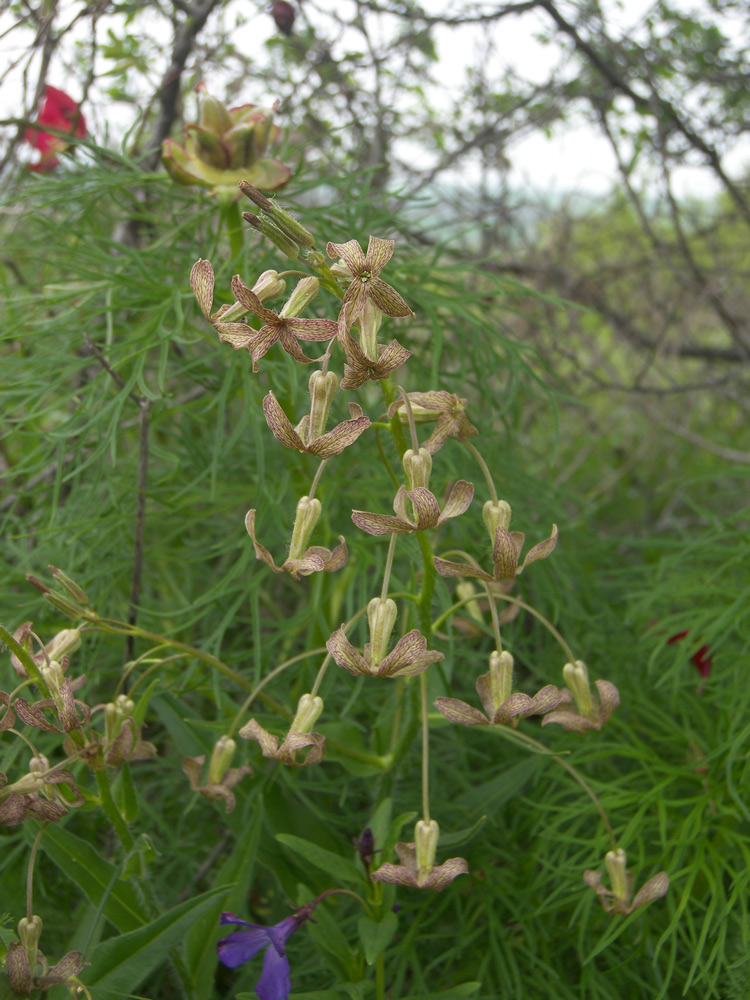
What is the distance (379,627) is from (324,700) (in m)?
0.48

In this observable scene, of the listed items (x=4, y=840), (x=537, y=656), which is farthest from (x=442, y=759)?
(x=4, y=840)

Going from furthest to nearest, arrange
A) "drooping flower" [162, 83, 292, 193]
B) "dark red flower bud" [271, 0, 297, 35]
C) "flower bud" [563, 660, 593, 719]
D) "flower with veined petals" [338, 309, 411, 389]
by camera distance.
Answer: "dark red flower bud" [271, 0, 297, 35] < "drooping flower" [162, 83, 292, 193] < "flower bud" [563, 660, 593, 719] < "flower with veined petals" [338, 309, 411, 389]

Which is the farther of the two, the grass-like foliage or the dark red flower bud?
the dark red flower bud

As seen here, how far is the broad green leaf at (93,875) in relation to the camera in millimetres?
803

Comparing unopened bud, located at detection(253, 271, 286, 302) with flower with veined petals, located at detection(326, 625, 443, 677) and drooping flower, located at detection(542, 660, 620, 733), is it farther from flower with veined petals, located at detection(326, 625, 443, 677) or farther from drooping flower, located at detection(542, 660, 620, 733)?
drooping flower, located at detection(542, 660, 620, 733)

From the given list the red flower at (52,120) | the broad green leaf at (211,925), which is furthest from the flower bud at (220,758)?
the red flower at (52,120)

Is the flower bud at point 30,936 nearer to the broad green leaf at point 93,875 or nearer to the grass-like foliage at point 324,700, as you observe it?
the grass-like foliage at point 324,700

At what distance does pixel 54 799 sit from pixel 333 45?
166cm

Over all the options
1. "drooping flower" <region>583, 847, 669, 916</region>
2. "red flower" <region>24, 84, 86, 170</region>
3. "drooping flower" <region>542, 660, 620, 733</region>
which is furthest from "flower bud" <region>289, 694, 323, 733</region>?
"red flower" <region>24, 84, 86, 170</region>

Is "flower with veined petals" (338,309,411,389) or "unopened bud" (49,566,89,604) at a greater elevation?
A: "flower with veined petals" (338,309,411,389)

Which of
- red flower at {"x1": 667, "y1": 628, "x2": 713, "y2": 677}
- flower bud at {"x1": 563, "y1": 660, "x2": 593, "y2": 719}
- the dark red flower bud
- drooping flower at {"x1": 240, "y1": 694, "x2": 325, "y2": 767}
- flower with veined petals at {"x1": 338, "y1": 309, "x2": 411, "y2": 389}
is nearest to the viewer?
flower with veined petals at {"x1": 338, "y1": 309, "x2": 411, "y2": 389}

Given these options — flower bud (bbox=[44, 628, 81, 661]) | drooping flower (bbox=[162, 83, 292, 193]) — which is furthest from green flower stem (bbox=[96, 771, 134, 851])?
drooping flower (bbox=[162, 83, 292, 193])

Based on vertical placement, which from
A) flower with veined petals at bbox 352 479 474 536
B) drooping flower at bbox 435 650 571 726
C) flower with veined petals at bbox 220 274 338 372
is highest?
flower with veined petals at bbox 220 274 338 372

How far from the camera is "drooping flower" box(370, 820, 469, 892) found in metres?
0.68
